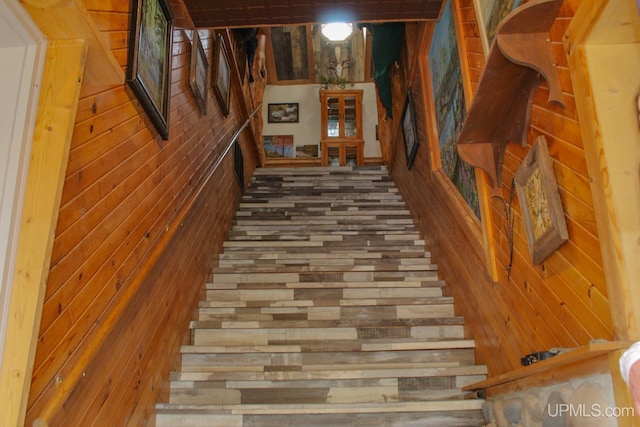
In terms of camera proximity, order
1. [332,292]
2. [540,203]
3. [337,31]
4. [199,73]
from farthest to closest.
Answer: [337,31]
[199,73]
[332,292]
[540,203]

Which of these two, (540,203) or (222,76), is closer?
(540,203)

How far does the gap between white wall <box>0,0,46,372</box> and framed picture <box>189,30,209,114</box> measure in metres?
1.73

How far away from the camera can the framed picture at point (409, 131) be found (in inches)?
165

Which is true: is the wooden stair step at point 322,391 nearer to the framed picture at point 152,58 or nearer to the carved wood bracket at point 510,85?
the carved wood bracket at point 510,85

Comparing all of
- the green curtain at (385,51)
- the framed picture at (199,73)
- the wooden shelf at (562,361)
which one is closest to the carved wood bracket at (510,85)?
the wooden shelf at (562,361)

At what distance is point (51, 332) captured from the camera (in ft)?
4.74

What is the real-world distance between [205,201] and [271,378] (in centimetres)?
145

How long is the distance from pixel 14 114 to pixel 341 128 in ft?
21.9

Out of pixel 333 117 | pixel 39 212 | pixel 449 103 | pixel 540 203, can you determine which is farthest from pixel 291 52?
pixel 39 212

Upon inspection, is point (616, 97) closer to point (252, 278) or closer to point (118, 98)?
point (118, 98)

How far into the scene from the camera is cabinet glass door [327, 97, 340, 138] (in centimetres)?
786

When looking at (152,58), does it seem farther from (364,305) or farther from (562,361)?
(562,361)

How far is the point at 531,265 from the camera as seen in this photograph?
184 centimetres

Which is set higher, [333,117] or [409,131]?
[333,117]
